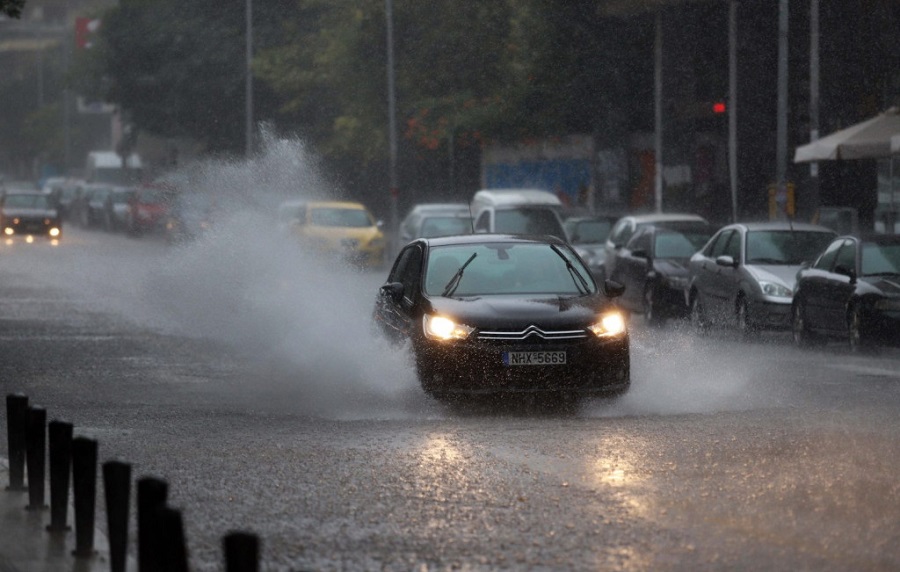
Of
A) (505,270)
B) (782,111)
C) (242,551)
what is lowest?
(242,551)

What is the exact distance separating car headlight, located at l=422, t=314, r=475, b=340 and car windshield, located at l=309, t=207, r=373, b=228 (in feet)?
79.5

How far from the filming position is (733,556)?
25.2 ft

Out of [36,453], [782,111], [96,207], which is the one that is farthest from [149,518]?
[96,207]

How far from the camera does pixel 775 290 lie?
2116 centimetres

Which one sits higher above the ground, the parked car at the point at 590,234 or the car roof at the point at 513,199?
the car roof at the point at 513,199

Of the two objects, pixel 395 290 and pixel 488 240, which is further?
pixel 488 240

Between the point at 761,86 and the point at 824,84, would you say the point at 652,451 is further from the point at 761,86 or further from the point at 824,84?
the point at 761,86

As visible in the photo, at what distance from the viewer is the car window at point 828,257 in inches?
791

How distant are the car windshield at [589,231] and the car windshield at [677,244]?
5.47 m

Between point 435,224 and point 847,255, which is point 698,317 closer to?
point 847,255

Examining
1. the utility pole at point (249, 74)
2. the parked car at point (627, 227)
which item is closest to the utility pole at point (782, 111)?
the parked car at point (627, 227)

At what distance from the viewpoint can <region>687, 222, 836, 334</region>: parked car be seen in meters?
21.1

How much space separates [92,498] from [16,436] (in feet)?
5.41

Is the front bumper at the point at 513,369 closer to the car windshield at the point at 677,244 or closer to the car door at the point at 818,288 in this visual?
the car door at the point at 818,288
